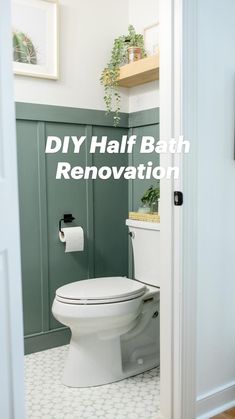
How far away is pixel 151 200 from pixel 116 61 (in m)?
0.95

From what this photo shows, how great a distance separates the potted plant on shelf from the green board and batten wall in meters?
0.22

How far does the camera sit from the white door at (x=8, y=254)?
1.16 meters

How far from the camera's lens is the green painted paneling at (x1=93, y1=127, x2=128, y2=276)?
A: 2.74 metres

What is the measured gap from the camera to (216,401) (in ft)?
6.12

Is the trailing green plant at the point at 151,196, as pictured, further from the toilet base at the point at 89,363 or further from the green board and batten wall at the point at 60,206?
the toilet base at the point at 89,363

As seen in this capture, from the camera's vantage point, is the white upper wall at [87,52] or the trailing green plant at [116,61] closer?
the white upper wall at [87,52]

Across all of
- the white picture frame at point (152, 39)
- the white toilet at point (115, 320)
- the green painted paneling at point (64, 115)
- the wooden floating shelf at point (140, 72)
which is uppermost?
the white picture frame at point (152, 39)

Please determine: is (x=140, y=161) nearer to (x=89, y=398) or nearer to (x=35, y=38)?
(x=35, y=38)

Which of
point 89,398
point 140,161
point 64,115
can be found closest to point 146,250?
point 140,161

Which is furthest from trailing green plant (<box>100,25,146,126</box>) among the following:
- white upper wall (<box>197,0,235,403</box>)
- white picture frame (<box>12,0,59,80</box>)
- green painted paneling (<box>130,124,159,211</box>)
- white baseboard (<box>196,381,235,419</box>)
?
white baseboard (<box>196,381,235,419</box>)

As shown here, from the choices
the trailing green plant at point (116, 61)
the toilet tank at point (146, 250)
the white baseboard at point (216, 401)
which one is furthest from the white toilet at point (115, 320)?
the trailing green plant at point (116, 61)

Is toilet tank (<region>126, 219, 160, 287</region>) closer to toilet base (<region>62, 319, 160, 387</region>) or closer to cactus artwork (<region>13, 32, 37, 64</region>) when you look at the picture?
toilet base (<region>62, 319, 160, 387</region>)

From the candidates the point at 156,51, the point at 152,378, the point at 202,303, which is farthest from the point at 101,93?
the point at 152,378

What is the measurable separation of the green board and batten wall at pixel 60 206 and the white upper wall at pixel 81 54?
75mm
